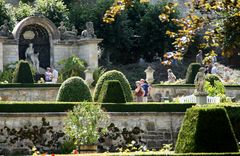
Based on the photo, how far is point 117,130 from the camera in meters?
30.2

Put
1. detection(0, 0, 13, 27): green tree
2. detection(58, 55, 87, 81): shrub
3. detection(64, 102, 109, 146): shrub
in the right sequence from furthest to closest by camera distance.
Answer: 1. detection(0, 0, 13, 27): green tree
2. detection(58, 55, 87, 81): shrub
3. detection(64, 102, 109, 146): shrub

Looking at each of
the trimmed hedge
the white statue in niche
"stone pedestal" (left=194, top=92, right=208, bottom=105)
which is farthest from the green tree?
the trimmed hedge

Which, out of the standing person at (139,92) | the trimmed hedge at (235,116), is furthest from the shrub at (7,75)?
the trimmed hedge at (235,116)

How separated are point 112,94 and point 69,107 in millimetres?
1834

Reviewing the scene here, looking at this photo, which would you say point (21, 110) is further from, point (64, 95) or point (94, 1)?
point (94, 1)

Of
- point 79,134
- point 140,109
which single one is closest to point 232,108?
point 140,109

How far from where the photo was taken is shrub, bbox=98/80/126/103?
30078 millimetres

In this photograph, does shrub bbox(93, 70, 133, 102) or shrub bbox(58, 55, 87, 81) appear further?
shrub bbox(58, 55, 87, 81)

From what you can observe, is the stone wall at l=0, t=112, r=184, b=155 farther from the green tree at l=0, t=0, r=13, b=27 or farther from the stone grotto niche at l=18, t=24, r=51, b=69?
the green tree at l=0, t=0, r=13, b=27

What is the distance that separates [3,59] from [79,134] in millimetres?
20783

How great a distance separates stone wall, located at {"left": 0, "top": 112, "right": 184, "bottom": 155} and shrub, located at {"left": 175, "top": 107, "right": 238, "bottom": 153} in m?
8.74

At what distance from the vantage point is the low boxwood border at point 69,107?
29.0m

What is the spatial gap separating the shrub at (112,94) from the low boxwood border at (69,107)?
38 cm

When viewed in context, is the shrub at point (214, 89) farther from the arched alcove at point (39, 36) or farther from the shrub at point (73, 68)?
the arched alcove at point (39, 36)
